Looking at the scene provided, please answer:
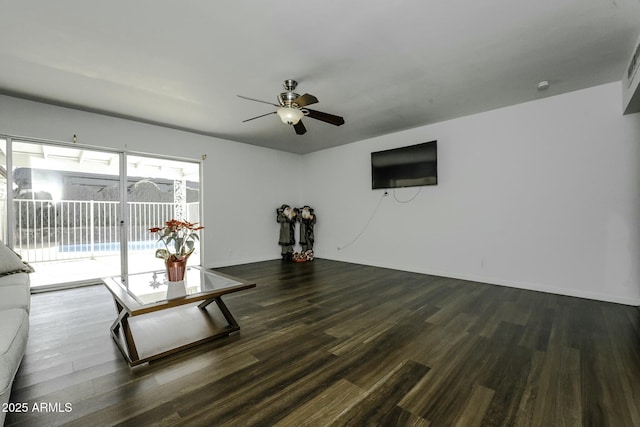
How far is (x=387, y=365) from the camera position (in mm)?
1741

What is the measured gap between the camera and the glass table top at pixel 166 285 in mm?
2004

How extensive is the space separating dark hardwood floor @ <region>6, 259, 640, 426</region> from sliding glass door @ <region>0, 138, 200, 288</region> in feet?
4.39

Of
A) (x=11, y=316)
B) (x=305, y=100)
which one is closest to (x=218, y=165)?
(x=305, y=100)

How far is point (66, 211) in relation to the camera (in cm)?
397

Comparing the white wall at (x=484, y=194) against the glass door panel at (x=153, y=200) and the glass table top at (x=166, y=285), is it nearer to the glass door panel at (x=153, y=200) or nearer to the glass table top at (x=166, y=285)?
the glass door panel at (x=153, y=200)

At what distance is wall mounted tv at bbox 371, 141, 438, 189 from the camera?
13.7 feet

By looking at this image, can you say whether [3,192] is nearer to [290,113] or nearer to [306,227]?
[290,113]

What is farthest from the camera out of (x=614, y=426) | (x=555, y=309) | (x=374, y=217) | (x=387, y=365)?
(x=374, y=217)

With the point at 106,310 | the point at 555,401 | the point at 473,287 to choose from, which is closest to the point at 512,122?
the point at 473,287

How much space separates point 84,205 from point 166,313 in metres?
2.79

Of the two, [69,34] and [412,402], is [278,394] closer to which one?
[412,402]

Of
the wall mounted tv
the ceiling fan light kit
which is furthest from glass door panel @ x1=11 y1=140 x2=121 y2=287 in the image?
the wall mounted tv

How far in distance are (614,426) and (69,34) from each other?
14.0 feet

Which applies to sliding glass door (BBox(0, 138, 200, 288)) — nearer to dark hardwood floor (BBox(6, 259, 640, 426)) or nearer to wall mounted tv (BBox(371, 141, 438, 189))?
dark hardwood floor (BBox(6, 259, 640, 426))
